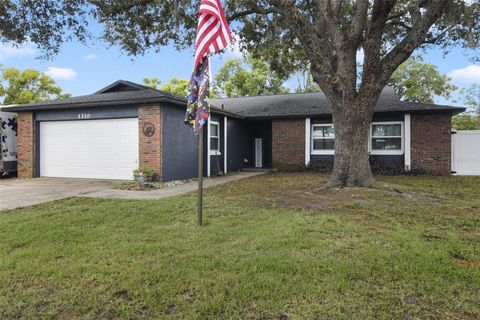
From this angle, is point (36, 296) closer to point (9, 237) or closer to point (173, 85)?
point (9, 237)

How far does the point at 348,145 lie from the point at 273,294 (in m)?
6.32

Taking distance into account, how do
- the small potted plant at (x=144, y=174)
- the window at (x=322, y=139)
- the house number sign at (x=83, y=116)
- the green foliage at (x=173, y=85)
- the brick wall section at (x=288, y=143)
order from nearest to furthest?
1. the small potted plant at (x=144, y=174)
2. the house number sign at (x=83, y=116)
3. the window at (x=322, y=139)
4. the brick wall section at (x=288, y=143)
5. the green foliage at (x=173, y=85)

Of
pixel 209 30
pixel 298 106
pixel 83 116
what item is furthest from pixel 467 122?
pixel 209 30

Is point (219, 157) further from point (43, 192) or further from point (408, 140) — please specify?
point (408, 140)

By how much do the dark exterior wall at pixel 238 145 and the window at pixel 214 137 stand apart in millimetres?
Answer: 1038

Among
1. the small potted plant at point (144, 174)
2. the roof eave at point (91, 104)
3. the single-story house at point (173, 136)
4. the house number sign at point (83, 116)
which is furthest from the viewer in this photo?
the house number sign at point (83, 116)

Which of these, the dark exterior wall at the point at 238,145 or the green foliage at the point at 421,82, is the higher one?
the green foliage at the point at 421,82

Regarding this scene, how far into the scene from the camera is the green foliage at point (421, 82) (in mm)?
31953

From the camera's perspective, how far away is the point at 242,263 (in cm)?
341

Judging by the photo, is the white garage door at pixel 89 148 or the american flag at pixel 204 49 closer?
the american flag at pixel 204 49

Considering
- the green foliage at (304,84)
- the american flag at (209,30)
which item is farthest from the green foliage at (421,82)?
the american flag at (209,30)

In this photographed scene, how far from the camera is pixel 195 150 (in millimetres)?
12086

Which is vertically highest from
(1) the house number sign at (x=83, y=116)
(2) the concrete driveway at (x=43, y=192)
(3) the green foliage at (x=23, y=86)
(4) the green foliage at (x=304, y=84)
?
(4) the green foliage at (x=304, y=84)

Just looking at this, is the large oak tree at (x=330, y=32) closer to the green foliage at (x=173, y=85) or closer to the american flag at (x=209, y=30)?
the american flag at (x=209, y=30)
